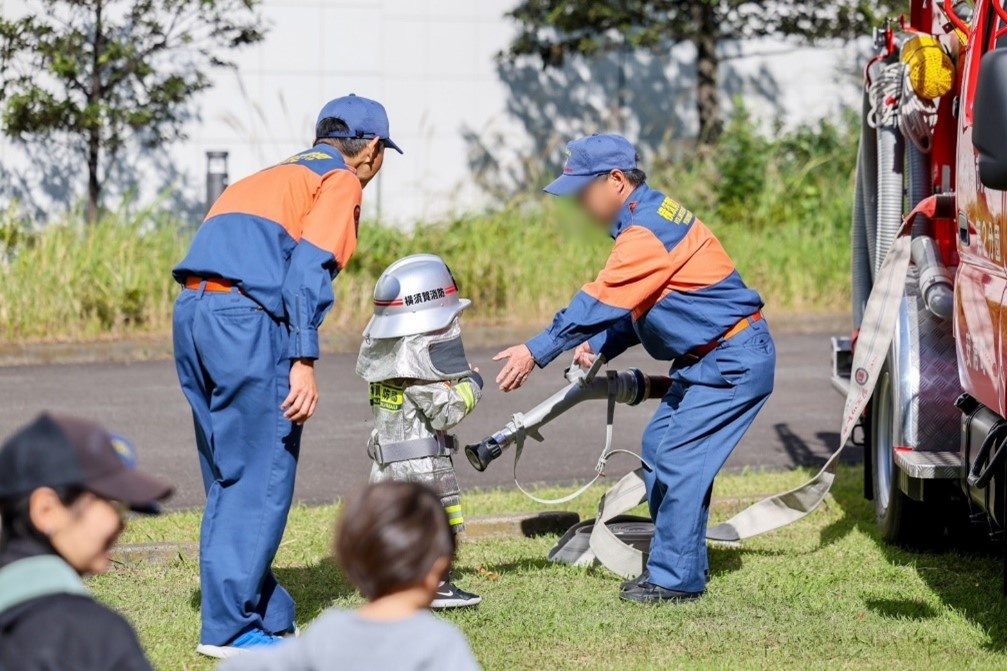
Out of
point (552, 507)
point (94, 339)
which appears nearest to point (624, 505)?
point (552, 507)

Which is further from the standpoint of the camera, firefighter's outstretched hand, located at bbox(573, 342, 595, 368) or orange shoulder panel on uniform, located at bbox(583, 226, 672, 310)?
firefighter's outstretched hand, located at bbox(573, 342, 595, 368)

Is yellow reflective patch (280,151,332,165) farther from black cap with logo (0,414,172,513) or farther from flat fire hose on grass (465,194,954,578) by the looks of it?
black cap with logo (0,414,172,513)

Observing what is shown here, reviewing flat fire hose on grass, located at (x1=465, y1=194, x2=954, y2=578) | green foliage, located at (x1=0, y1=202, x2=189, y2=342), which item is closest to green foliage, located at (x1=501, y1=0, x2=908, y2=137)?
green foliage, located at (x1=0, y1=202, x2=189, y2=342)

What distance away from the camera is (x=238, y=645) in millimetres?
4949

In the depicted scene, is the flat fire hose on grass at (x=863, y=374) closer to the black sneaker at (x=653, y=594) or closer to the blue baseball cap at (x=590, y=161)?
the black sneaker at (x=653, y=594)

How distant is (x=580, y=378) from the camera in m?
6.02

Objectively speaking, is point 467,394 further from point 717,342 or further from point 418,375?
point 717,342

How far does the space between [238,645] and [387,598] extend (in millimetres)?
2347

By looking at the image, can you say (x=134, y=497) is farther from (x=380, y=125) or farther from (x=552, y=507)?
(x=552, y=507)

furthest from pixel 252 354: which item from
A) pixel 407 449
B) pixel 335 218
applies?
pixel 407 449

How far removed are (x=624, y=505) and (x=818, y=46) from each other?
43.9 feet

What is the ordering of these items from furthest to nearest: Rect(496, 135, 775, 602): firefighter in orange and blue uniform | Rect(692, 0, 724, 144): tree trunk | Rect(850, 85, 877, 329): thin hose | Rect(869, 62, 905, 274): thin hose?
Rect(692, 0, 724, 144): tree trunk → Rect(850, 85, 877, 329): thin hose → Rect(869, 62, 905, 274): thin hose → Rect(496, 135, 775, 602): firefighter in orange and blue uniform

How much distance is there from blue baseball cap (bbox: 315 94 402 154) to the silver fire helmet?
0.46m

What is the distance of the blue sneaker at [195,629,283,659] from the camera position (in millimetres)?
4926
